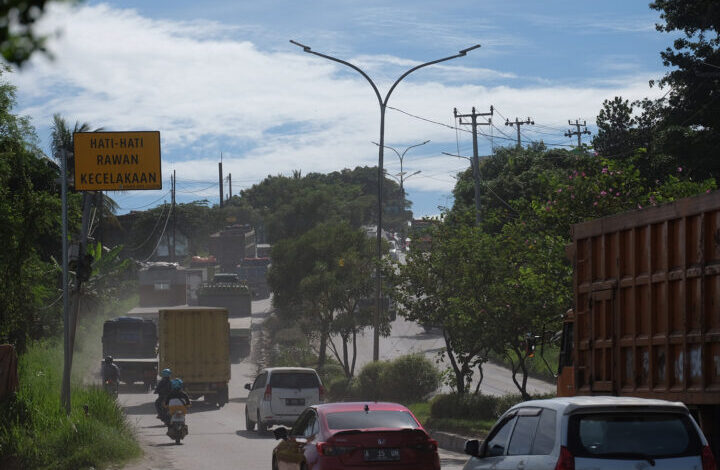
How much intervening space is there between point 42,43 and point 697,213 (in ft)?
27.9

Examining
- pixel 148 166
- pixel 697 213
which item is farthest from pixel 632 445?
pixel 148 166

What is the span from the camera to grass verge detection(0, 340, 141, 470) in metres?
17.2

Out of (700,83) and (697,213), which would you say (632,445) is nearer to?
(697,213)

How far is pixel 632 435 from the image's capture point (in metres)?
8.34

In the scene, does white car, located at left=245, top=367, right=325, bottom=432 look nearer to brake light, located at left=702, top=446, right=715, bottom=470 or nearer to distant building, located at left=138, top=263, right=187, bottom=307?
brake light, located at left=702, top=446, right=715, bottom=470

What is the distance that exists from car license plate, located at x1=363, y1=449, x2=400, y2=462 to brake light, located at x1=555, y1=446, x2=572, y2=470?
505cm

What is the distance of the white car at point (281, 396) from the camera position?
25984mm

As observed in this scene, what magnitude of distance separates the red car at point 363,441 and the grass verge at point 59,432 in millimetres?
4973

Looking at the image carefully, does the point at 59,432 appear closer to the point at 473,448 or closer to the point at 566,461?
the point at 473,448

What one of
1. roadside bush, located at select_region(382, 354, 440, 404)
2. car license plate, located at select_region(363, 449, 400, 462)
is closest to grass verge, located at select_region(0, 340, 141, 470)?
car license plate, located at select_region(363, 449, 400, 462)

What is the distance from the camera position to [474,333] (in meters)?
26.8

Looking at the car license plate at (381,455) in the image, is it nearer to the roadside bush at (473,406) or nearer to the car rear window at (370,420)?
the car rear window at (370,420)

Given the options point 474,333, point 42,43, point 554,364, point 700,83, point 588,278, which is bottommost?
point 554,364

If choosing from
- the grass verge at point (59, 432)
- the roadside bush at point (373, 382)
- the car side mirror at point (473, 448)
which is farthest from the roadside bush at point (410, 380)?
the car side mirror at point (473, 448)
